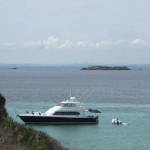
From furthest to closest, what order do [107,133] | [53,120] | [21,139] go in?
[53,120]
[107,133]
[21,139]

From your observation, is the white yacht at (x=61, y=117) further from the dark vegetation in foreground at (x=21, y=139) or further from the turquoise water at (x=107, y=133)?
the dark vegetation in foreground at (x=21, y=139)

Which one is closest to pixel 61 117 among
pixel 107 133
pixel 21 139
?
pixel 107 133

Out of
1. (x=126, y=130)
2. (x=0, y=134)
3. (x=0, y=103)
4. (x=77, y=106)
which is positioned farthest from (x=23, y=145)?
(x=77, y=106)

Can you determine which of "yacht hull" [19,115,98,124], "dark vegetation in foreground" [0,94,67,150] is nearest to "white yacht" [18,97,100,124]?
"yacht hull" [19,115,98,124]

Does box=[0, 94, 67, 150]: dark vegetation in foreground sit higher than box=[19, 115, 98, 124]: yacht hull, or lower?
higher

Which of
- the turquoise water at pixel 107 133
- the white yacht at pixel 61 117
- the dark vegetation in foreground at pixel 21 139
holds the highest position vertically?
the dark vegetation in foreground at pixel 21 139

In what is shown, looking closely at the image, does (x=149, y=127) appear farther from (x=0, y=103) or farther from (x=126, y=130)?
(x=0, y=103)

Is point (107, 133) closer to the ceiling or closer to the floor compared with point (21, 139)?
closer to the floor

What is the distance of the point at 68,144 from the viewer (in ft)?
115

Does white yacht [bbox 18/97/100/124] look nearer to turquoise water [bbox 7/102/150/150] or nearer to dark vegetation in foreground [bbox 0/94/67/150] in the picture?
turquoise water [bbox 7/102/150/150]

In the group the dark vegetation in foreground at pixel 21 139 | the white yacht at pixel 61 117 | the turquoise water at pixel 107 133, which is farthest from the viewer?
the white yacht at pixel 61 117

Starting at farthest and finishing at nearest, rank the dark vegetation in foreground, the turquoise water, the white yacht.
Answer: the white yacht, the turquoise water, the dark vegetation in foreground

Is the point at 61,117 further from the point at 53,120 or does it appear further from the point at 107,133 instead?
the point at 107,133

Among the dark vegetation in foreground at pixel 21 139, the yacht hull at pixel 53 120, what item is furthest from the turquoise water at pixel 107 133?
the dark vegetation in foreground at pixel 21 139
